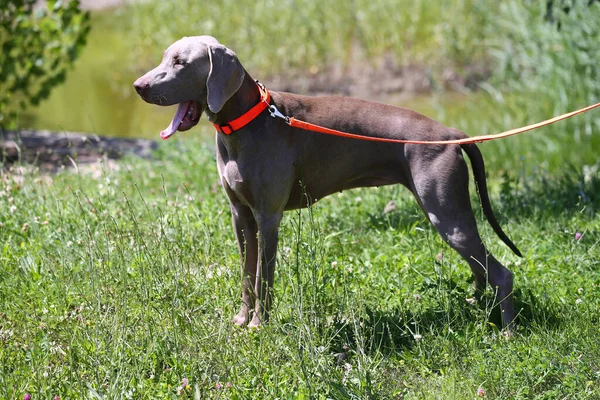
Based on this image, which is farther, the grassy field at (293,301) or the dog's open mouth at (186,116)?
the dog's open mouth at (186,116)

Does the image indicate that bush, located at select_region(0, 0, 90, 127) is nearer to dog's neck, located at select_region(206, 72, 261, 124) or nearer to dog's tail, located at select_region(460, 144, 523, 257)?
dog's neck, located at select_region(206, 72, 261, 124)

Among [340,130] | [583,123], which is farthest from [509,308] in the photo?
[583,123]

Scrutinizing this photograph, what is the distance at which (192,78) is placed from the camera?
376 centimetres

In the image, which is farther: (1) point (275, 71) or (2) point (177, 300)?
(1) point (275, 71)

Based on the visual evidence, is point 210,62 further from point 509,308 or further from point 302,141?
point 509,308

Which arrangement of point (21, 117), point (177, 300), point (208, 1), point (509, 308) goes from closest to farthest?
point (177, 300), point (509, 308), point (21, 117), point (208, 1)

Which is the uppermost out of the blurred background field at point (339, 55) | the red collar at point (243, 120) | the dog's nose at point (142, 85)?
the dog's nose at point (142, 85)

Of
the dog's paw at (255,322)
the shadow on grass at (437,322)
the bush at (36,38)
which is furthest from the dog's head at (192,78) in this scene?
the bush at (36,38)

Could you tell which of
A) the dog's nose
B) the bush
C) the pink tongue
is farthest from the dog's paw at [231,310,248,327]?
the bush

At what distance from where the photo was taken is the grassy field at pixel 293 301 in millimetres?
3443

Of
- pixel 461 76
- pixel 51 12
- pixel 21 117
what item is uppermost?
pixel 51 12

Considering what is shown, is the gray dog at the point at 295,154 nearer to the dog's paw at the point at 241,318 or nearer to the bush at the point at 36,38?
the dog's paw at the point at 241,318

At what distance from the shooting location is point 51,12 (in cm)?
778

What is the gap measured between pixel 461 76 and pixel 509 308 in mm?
8223
